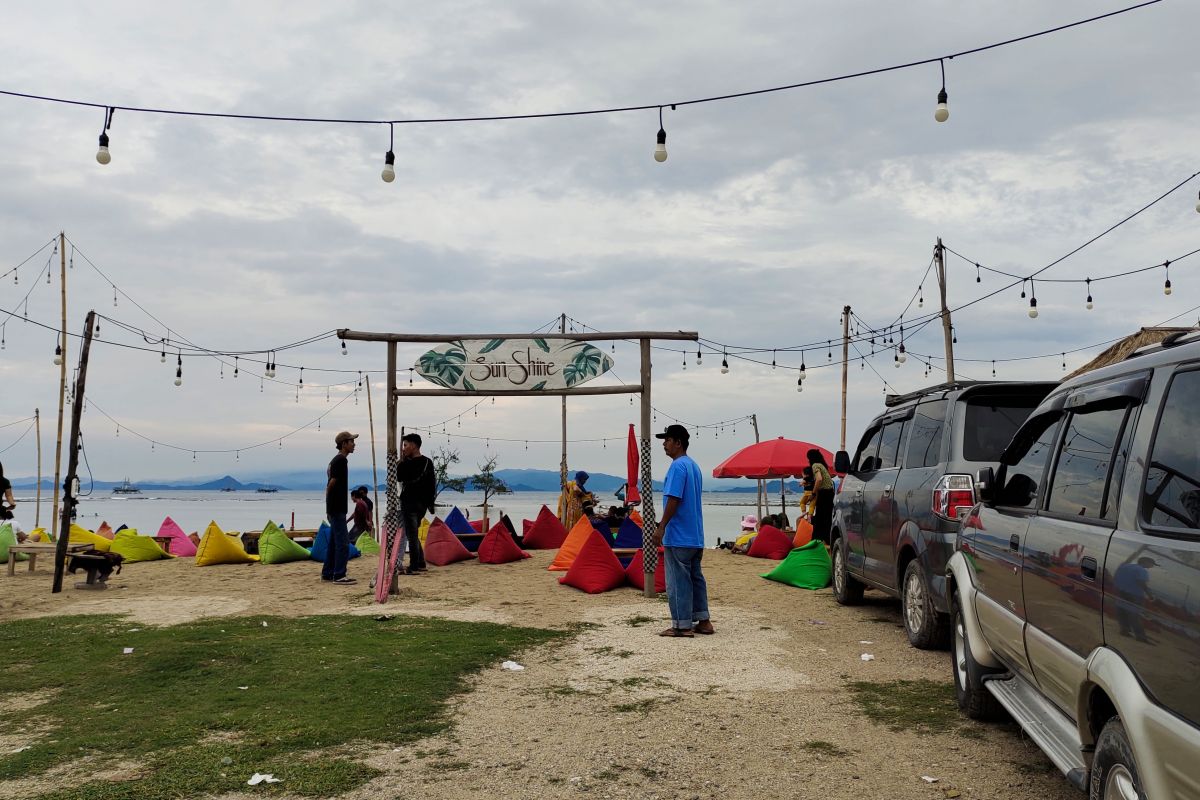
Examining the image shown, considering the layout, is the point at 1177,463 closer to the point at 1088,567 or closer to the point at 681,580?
the point at 1088,567

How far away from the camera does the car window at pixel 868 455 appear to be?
9.60 meters

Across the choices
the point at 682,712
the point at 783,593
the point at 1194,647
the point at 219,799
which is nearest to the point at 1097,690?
the point at 1194,647

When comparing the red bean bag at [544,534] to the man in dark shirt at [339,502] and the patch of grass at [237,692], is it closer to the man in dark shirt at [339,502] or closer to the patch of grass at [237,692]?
the man in dark shirt at [339,502]

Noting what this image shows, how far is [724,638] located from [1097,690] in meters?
Result: 5.44

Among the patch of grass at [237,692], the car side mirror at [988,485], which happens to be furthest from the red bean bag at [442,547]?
the car side mirror at [988,485]

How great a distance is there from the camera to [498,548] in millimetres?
15234

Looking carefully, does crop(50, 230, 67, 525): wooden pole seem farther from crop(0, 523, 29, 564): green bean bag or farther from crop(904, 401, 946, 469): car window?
crop(904, 401, 946, 469): car window

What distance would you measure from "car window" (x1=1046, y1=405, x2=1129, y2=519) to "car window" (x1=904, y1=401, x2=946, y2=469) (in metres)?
3.48

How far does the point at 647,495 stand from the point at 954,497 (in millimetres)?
4899

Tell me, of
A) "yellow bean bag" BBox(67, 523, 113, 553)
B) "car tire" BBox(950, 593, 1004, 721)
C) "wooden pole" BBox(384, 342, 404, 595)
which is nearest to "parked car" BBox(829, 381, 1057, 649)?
"car tire" BBox(950, 593, 1004, 721)

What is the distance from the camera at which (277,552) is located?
15.4m

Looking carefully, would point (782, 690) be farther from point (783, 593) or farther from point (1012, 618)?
point (783, 593)

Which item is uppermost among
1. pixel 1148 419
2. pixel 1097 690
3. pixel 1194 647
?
pixel 1148 419

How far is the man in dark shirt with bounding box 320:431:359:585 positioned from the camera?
482 inches
